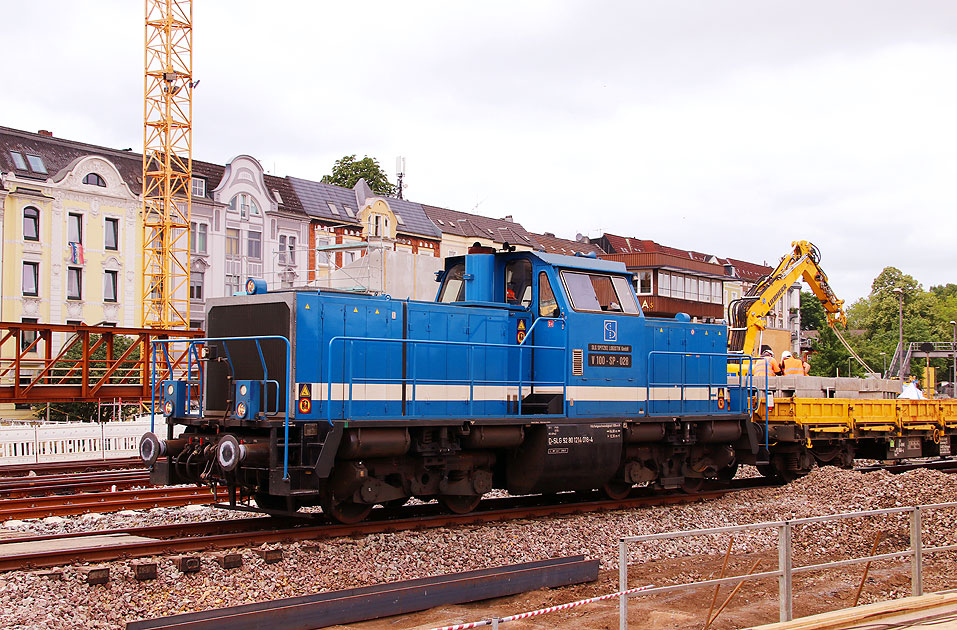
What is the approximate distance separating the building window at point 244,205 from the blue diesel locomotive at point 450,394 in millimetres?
37765

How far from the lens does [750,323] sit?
22234 millimetres

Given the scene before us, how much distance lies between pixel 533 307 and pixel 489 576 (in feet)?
16.3

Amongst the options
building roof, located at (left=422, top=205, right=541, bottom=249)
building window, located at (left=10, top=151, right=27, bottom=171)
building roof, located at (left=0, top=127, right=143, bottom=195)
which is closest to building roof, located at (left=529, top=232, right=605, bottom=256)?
building roof, located at (left=422, top=205, right=541, bottom=249)

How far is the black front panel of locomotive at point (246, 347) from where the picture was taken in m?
10.6

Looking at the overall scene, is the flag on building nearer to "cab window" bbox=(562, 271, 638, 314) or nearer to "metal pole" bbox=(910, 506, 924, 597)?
"cab window" bbox=(562, 271, 638, 314)

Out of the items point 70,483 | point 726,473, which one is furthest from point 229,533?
point 726,473

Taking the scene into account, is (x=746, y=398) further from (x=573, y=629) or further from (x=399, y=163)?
(x=399, y=163)

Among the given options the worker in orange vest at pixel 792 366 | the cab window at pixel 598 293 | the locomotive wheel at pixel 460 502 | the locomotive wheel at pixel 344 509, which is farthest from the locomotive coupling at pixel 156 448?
the worker in orange vest at pixel 792 366

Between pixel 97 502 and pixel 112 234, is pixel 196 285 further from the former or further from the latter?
pixel 97 502

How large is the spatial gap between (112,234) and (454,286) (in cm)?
3537

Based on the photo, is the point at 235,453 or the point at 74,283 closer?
the point at 235,453

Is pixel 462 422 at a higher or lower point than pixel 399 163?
lower

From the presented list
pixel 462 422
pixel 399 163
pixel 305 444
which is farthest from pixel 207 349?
pixel 399 163

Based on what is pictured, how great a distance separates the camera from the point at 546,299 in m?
12.6
